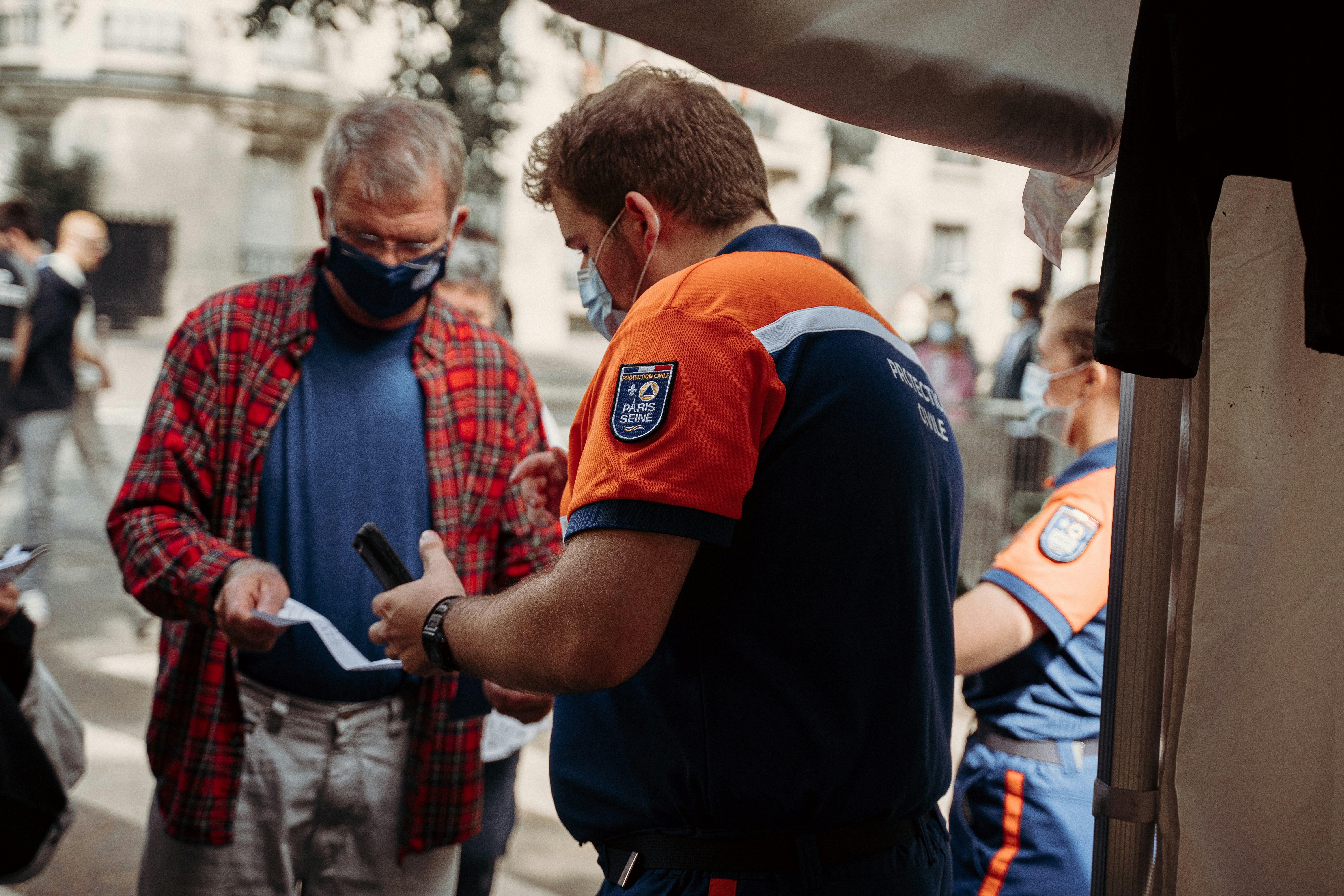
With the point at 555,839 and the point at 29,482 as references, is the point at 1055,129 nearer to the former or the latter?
the point at 555,839

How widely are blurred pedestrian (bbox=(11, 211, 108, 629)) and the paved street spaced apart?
0.95ft

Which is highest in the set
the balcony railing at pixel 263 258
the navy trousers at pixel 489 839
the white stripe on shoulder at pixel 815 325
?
the balcony railing at pixel 263 258

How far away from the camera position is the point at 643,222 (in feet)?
5.91

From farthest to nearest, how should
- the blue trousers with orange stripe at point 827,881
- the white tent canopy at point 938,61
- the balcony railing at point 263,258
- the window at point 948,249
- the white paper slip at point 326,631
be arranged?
the window at point 948,249
the balcony railing at point 263,258
the white paper slip at point 326,631
the blue trousers with orange stripe at point 827,881
the white tent canopy at point 938,61

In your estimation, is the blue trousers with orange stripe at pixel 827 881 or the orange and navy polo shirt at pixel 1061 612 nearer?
the blue trousers with orange stripe at pixel 827 881

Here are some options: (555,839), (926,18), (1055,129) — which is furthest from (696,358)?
(555,839)

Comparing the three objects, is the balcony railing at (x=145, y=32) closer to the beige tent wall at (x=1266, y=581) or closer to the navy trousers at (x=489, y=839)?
the navy trousers at (x=489, y=839)

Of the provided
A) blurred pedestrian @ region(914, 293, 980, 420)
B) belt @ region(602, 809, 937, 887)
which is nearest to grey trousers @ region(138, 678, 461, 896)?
belt @ region(602, 809, 937, 887)

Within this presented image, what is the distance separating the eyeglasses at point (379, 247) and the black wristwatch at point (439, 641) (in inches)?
40.1

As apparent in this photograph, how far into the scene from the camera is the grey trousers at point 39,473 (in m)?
6.60

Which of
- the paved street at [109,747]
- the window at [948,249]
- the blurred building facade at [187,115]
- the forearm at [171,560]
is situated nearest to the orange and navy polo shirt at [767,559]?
the forearm at [171,560]

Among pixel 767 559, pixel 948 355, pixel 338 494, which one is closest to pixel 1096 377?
pixel 767 559

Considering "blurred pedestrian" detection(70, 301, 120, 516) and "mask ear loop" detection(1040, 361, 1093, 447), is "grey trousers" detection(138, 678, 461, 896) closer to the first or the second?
"mask ear loop" detection(1040, 361, 1093, 447)

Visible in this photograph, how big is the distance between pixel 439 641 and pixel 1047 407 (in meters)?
1.96
